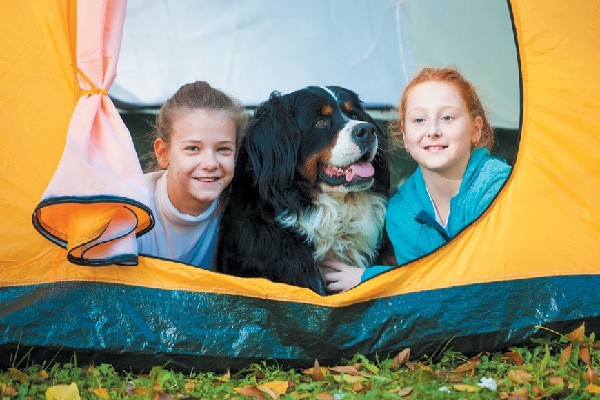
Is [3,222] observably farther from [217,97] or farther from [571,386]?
[571,386]

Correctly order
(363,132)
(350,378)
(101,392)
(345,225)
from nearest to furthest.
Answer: (101,392) → (350,378) → (363,132) → (345,225)

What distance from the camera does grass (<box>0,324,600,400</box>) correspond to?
7.29 feet

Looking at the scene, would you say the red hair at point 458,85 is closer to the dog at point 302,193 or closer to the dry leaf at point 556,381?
the dog at point 302,193

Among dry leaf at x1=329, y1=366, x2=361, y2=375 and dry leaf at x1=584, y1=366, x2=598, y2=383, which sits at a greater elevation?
dry leaf at x1=584, y1=366, x2=598, y2=383

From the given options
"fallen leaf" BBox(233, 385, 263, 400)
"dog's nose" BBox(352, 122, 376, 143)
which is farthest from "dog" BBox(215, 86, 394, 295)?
"fallen leaf" BBox(233, 385, 263, 400)

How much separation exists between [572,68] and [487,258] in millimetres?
668

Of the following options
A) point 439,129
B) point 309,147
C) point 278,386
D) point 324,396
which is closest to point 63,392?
point 278,386

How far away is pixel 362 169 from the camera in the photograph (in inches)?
118

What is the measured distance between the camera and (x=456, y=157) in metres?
2.97

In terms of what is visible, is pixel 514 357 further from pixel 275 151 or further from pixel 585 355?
pixel 275 151

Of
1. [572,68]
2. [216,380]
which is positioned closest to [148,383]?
[216,380]

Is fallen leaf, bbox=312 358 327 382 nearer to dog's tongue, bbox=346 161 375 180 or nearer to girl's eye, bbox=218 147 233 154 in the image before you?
dog's tongue, bbox=346 161 375 180

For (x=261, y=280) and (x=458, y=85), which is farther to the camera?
(x=458, y=85)

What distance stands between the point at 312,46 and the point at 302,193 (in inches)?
72.5
